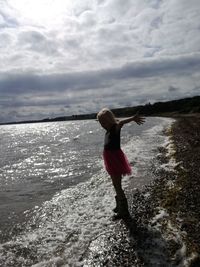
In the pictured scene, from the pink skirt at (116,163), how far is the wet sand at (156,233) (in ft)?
3.88

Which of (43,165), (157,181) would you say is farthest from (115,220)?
(43,165)

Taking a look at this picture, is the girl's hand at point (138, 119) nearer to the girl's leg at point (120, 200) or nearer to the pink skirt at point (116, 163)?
the pink skirt at point (116, 163)

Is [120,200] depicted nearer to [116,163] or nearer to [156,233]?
[116,163]

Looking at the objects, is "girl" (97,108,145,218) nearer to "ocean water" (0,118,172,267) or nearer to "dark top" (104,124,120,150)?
"dark top" (104,124,120,150)

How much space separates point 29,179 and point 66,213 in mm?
7801

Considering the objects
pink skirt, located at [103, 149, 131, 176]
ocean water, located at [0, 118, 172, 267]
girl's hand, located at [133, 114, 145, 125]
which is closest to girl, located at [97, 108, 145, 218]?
pink skirt, located at [103, 149, 131, 176]

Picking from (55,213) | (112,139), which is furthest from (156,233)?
(55,213)

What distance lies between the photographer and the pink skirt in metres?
8.80

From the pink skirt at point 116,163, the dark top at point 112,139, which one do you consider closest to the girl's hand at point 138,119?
the dark top at point 112,139

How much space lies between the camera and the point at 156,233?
297 inches

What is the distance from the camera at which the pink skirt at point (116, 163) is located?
8.80 meters

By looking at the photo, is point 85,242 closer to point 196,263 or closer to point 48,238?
point 48,238

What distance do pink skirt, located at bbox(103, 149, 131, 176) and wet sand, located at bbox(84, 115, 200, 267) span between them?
1.18 meters

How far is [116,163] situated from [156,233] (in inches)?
81.6
